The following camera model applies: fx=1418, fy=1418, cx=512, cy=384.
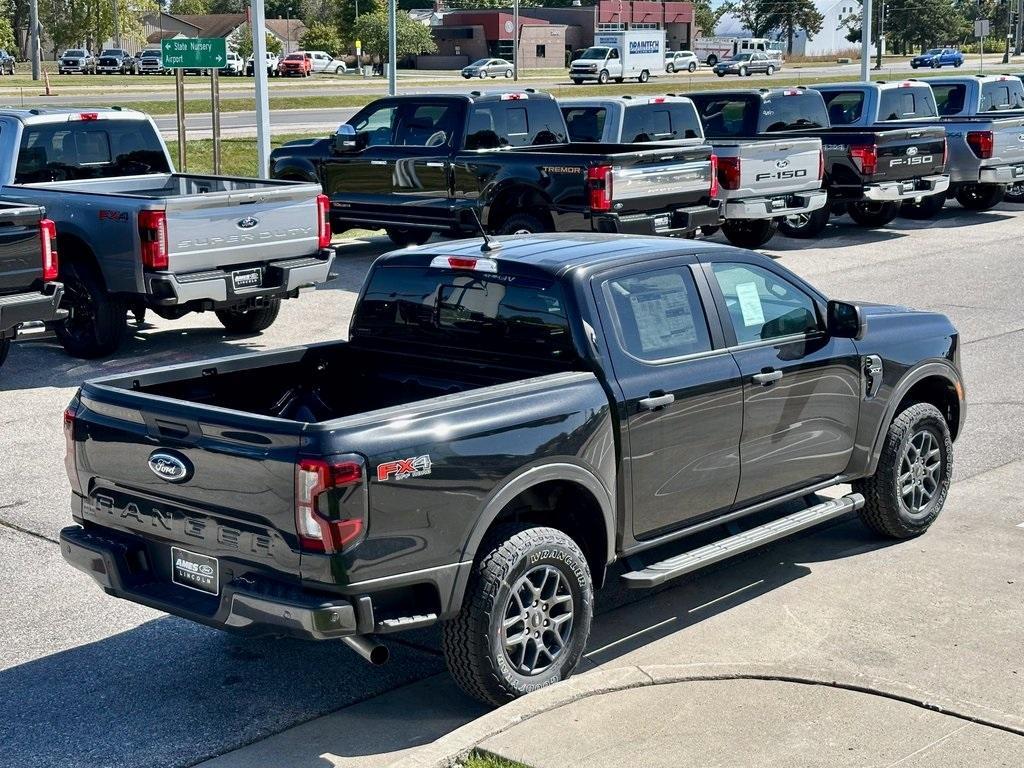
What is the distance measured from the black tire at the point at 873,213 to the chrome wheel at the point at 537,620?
16.5m

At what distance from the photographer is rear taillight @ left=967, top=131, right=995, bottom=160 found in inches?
852

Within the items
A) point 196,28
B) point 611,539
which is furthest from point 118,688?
point 196,28


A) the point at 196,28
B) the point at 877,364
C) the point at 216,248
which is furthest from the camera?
the point at 196,28

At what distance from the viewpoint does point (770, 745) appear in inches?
195

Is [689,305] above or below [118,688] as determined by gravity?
above

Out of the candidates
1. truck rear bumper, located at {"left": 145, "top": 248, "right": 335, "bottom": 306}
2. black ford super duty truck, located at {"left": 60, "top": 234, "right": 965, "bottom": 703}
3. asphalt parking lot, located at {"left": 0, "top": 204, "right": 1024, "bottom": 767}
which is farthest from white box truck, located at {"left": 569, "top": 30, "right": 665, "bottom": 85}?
black ford super duty truck, located at {"left": 60, "top": 234, "right": 965, "bottom": 703}

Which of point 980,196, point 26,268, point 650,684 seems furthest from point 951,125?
point 650,684

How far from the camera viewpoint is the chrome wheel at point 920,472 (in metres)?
7.40

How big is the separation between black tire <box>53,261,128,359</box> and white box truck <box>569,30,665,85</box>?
62.8 meters

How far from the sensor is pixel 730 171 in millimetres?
17547

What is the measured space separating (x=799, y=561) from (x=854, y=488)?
21.6 inches

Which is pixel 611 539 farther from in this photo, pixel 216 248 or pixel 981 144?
pixel 981 144

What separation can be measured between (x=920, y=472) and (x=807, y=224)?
13204 mm

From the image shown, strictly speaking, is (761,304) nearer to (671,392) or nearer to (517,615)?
(671,392)
